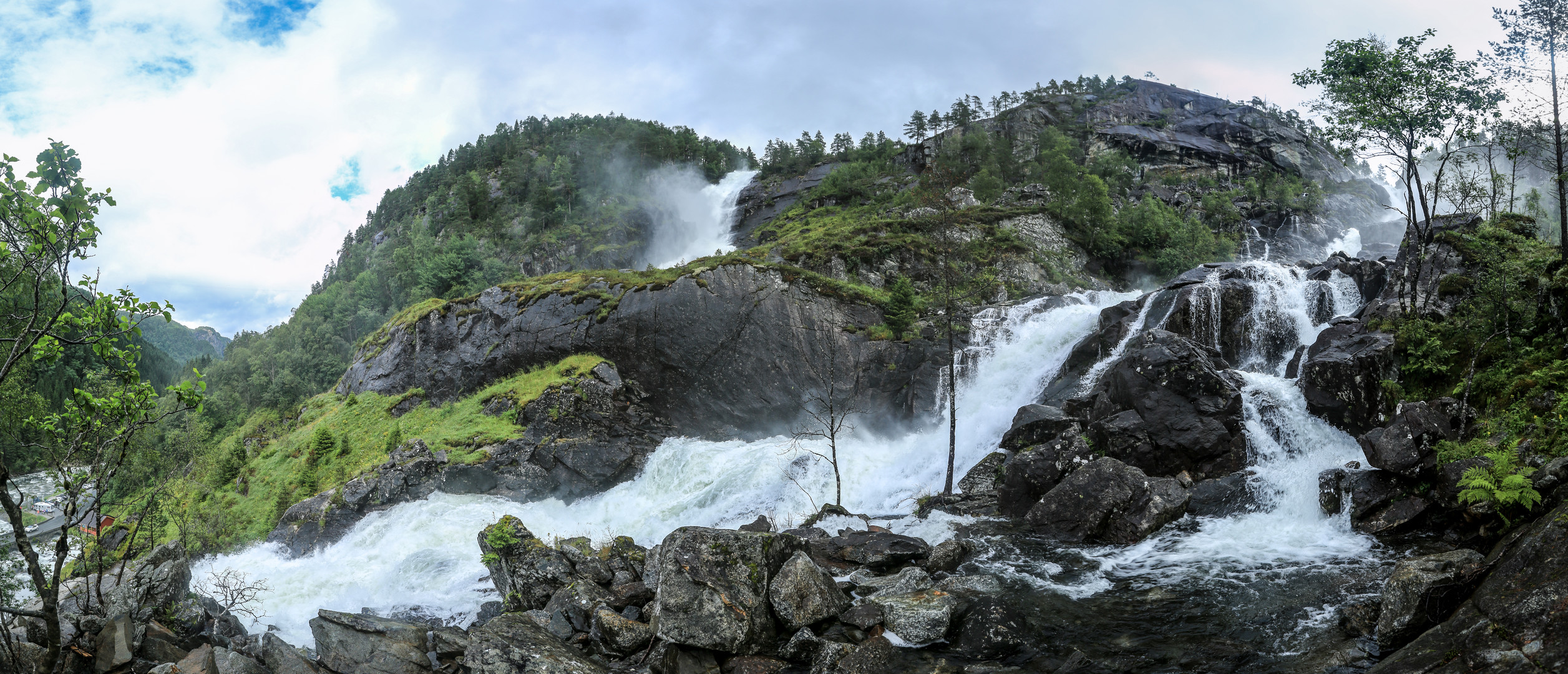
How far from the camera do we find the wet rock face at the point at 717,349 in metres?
36.0

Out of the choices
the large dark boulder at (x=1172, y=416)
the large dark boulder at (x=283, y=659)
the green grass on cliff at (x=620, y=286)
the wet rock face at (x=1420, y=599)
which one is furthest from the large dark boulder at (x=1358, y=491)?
the large dark boulder at (x=283, y=659)

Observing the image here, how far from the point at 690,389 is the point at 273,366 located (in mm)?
53068

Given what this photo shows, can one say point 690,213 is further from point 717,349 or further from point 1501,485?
point 1501,485

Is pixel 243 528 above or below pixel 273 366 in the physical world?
below

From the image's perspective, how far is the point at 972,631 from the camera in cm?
1280

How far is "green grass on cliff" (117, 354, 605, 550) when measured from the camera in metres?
31.9

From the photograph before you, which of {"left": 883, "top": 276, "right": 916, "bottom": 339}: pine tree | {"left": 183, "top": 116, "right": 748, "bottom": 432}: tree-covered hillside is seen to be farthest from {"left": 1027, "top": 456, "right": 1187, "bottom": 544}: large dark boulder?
{"left": 183, "top": 116, "right": 748, "bottom": 432}: tree-covered hillside

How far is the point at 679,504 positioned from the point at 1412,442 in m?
23.1

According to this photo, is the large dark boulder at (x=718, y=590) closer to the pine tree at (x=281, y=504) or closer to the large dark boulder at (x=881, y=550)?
the large dark boulder at (x=881, y=550)

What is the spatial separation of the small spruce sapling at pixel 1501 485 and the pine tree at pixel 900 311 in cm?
2493

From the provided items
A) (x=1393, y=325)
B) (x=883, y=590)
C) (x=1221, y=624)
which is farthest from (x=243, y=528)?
(x=1393, y=325)

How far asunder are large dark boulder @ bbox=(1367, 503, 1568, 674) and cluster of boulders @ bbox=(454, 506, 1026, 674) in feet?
18.8

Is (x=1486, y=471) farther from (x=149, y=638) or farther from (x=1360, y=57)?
(x=149, y=638)

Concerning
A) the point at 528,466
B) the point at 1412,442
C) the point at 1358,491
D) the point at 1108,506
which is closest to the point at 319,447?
the point at 528,466
